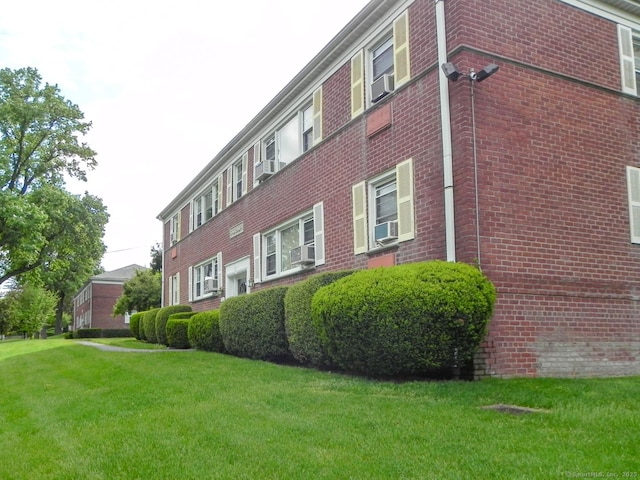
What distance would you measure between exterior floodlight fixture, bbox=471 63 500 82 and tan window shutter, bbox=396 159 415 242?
1706mm

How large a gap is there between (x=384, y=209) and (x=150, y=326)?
13.4 m

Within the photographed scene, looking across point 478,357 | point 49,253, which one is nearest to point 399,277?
point 478,357

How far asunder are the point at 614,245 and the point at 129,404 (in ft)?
25.7

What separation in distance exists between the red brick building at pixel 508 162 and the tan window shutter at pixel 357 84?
0.05 metres

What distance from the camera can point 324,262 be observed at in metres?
12.8

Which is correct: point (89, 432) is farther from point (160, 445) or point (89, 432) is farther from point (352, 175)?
point (352, 175)

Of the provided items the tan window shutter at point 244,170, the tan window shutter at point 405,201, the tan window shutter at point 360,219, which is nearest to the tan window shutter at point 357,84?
the tan window shutter at point 360,219

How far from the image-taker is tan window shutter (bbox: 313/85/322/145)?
13438mm

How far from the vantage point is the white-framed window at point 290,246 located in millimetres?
13109

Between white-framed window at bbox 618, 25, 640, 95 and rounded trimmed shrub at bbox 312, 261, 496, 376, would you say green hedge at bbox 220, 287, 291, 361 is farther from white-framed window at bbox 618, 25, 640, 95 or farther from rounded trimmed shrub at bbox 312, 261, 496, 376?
white-framed window at bbox 618, 25, 640, 95

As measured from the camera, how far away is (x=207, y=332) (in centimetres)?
1484

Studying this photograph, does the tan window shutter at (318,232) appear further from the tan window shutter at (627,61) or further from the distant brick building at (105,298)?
the distant brick building at (105,298)

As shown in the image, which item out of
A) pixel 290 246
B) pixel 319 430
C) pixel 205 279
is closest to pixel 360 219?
pixel 290 246

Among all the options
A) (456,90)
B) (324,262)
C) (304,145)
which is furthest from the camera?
(304,145)
